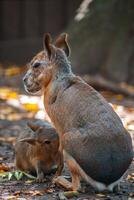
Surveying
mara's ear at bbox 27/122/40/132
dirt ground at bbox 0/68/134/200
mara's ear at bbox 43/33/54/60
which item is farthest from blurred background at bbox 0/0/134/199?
mara's ear at bbox 43/33/54/60

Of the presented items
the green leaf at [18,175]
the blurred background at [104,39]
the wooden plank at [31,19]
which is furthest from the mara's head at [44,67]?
the wooden plank at [31,19]

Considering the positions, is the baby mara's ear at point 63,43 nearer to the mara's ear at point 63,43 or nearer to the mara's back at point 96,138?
the mara's ear at point 63,43

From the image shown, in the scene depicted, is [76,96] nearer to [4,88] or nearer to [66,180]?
[66,180]

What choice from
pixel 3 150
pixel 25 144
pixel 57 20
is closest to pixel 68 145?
pixel 25 144

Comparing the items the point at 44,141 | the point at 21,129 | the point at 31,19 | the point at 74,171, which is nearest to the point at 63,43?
the point at 44,141

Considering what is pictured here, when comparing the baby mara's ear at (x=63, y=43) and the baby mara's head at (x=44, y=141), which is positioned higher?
the baby mara's ear at (x=63, y=43)

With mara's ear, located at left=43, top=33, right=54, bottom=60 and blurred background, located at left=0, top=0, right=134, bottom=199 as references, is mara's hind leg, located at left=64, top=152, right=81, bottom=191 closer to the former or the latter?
blurred background, located at left=0, top=0, right=134, bottom=199

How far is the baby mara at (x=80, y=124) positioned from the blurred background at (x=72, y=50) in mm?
849

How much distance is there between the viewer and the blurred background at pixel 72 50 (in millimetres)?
10125

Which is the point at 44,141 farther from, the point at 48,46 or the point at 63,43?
the point at 63,43

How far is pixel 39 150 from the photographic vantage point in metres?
6.31

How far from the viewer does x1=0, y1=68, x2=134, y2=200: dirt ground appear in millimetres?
5777

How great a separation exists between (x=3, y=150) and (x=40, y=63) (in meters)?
2.18

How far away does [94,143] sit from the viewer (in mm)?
5531
